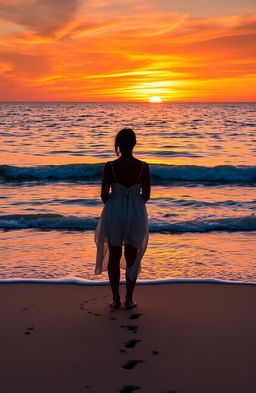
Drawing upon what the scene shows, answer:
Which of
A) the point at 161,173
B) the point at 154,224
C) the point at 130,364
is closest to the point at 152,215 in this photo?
the point at 154,224

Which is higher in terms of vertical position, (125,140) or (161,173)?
(125,140)

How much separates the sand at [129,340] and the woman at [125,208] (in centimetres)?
44

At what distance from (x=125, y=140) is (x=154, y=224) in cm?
477

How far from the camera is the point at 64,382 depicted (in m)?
3.24

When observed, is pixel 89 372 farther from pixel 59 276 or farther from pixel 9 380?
pixel 59 276

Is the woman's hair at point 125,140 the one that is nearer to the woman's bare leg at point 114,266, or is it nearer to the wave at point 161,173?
the woman's bare leg at point 114,266

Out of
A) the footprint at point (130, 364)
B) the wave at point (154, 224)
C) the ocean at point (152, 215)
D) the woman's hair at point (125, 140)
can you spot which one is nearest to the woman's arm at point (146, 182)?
the woman's hair at point (125, 140)

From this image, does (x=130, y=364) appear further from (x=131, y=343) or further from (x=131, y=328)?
(x=131, y=328)

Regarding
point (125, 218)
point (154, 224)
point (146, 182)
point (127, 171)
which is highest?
point (127, 171)

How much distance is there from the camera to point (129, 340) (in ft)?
12.7

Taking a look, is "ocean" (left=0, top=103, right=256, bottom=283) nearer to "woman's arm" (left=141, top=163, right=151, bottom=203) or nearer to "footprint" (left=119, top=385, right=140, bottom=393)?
"woman's arm" (left=141, top=163, right=151, bottom=203)

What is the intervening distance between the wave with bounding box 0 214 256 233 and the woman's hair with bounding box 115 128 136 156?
429 centimetres

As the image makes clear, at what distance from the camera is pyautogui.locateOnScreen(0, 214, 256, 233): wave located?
28.5 ft

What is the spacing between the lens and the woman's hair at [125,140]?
4.36m
